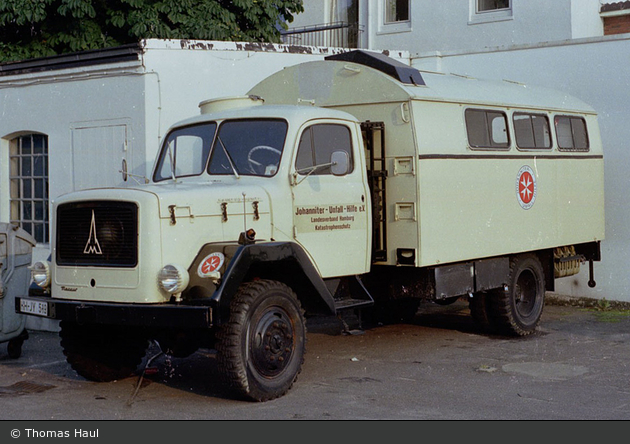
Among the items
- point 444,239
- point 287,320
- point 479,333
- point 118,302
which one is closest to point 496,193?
point 444,239

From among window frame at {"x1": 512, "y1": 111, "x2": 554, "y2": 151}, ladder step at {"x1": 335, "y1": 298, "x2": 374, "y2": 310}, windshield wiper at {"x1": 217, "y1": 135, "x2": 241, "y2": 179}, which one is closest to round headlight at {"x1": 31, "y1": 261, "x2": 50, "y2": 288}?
windshield wiper at {"x1": 217, "y1": 135, "x2": 241, "y2": 179}

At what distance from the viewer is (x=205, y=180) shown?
869 centimetres

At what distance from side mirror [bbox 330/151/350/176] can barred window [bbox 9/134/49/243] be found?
600cm

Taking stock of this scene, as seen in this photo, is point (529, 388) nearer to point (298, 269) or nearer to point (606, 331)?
point (298, 269)

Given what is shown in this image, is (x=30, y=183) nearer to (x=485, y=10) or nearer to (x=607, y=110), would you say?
(x=607, y=110)

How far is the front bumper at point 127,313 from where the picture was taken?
720 cm

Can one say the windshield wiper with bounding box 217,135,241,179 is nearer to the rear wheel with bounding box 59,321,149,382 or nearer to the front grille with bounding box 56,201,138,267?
the front grille with bounding box 56,201,138,267

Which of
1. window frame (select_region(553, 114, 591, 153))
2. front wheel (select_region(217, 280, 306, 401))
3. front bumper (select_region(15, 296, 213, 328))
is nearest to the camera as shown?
front bumper (select_region(15, 296, 213, 328))

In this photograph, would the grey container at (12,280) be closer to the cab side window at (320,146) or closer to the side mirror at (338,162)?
the cab side window at (320,146)

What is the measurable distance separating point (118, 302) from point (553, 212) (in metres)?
6.02

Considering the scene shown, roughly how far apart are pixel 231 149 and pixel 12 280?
10.4 ft

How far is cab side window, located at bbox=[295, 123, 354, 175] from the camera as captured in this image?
Result: 8695 mm

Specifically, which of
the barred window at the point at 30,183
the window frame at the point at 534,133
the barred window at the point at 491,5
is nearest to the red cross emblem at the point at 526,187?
the window frame at the point at 534,133

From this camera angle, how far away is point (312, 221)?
28.3ft
